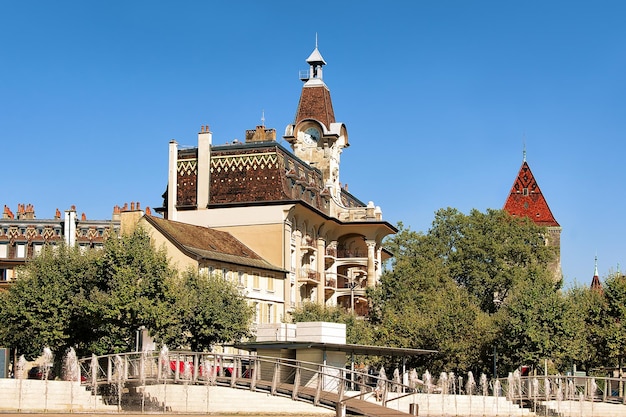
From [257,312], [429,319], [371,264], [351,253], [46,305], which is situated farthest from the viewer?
[351,253]

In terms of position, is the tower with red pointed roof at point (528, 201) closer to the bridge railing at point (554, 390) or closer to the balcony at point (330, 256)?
the balcony at point (330, 256)

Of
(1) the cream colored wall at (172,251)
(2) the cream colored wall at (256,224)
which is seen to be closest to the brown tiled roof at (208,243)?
(1) the cream colored wall at (172,251)

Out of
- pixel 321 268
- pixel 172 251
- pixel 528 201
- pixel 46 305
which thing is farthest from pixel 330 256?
pixel 528 201

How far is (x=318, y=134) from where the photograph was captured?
103688 mm

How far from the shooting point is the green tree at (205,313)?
200 feet

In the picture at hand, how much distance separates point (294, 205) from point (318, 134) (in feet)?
60.7

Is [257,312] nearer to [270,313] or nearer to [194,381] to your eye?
[270,313]

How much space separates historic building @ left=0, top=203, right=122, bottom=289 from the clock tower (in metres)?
20.4

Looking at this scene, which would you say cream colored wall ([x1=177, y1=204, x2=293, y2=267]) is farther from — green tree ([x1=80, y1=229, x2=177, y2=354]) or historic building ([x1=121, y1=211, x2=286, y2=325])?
green tree ([x1=80, y1=229, x2=177, y2=354])

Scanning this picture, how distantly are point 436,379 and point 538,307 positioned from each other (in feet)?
27.3

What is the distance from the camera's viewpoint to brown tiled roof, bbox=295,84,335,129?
4099 inches

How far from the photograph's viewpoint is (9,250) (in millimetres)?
112000

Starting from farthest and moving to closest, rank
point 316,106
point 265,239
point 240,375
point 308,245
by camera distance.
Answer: point 316,106, point 308,245, point 265,239, point 240,375

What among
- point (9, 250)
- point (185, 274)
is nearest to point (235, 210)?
point (185, 274)
